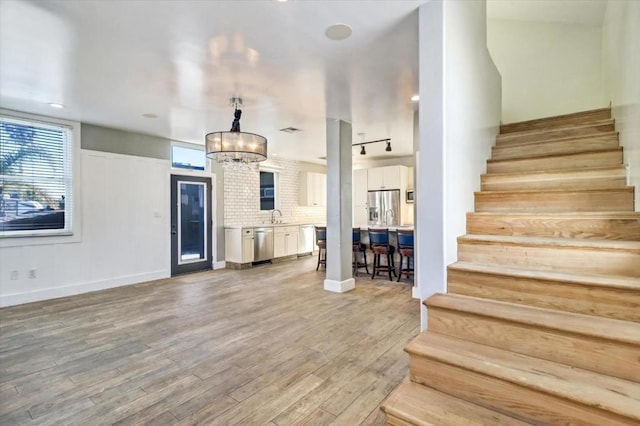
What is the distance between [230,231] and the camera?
685 centimetres

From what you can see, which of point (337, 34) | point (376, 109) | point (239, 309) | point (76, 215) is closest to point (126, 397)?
point (239, 309)

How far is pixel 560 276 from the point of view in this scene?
1.73 meters

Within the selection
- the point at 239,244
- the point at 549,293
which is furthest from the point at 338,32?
the point at 239,244

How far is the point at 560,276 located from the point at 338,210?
336 centimetres

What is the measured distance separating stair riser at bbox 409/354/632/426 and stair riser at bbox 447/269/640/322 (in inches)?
22.7

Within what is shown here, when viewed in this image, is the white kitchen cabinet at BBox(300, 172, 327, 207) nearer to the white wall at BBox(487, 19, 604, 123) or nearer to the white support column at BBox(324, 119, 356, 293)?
the white support column at BBox(324, 119, 356, 293)

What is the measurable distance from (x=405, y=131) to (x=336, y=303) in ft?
11.2

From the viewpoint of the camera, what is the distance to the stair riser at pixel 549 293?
1.54 meters

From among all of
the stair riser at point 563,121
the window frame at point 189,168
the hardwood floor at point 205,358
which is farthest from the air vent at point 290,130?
the stair riser at point 563,121

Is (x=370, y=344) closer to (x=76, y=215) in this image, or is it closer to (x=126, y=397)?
(x=126, y=397)

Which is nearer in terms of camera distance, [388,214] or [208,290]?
[208,290]

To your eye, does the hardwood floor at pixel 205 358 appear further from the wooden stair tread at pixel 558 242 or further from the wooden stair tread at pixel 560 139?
the wooden stair tread at pixel 560 139

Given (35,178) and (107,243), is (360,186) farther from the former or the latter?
(35,178)

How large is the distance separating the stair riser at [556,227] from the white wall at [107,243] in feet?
17.6
